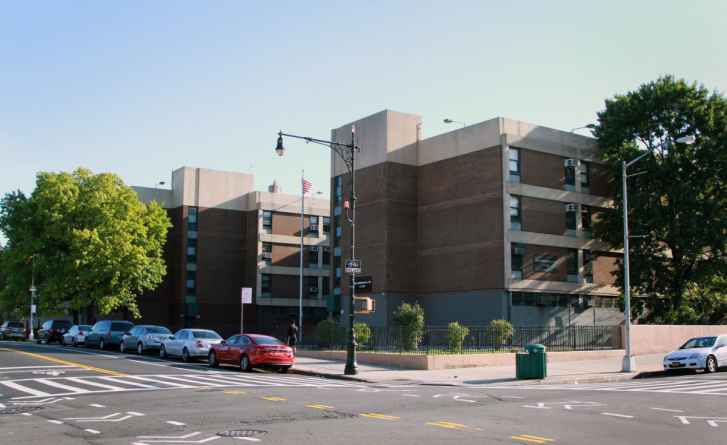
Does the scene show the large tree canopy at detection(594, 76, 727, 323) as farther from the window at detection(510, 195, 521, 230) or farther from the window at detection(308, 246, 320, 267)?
the window at detection(308, 246, 320, 267)

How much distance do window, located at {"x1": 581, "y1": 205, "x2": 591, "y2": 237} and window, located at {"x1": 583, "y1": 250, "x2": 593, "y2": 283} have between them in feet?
4.41

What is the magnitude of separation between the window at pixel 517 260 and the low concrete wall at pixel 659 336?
977 cm

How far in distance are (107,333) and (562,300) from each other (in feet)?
92.9

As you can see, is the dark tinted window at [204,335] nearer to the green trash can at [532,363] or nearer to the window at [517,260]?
the green trash can at [532,363]

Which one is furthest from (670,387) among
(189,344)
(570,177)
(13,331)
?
(13,331)

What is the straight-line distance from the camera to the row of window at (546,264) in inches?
1863

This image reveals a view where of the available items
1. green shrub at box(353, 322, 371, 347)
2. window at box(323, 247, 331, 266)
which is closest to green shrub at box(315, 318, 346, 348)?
green shrub at box(353, 322, 371, 347)

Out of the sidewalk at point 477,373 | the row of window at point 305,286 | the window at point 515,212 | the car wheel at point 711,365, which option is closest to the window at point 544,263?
the window at point 515,212

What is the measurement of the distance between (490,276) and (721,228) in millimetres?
13468

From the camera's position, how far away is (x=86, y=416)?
14.3 meters

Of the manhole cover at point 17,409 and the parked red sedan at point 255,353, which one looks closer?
the manhole cover at point 17,409

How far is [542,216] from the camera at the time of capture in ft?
160

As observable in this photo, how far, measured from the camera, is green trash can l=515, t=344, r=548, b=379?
25984 millimetres

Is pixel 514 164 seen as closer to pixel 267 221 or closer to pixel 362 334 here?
pixel 362 334
